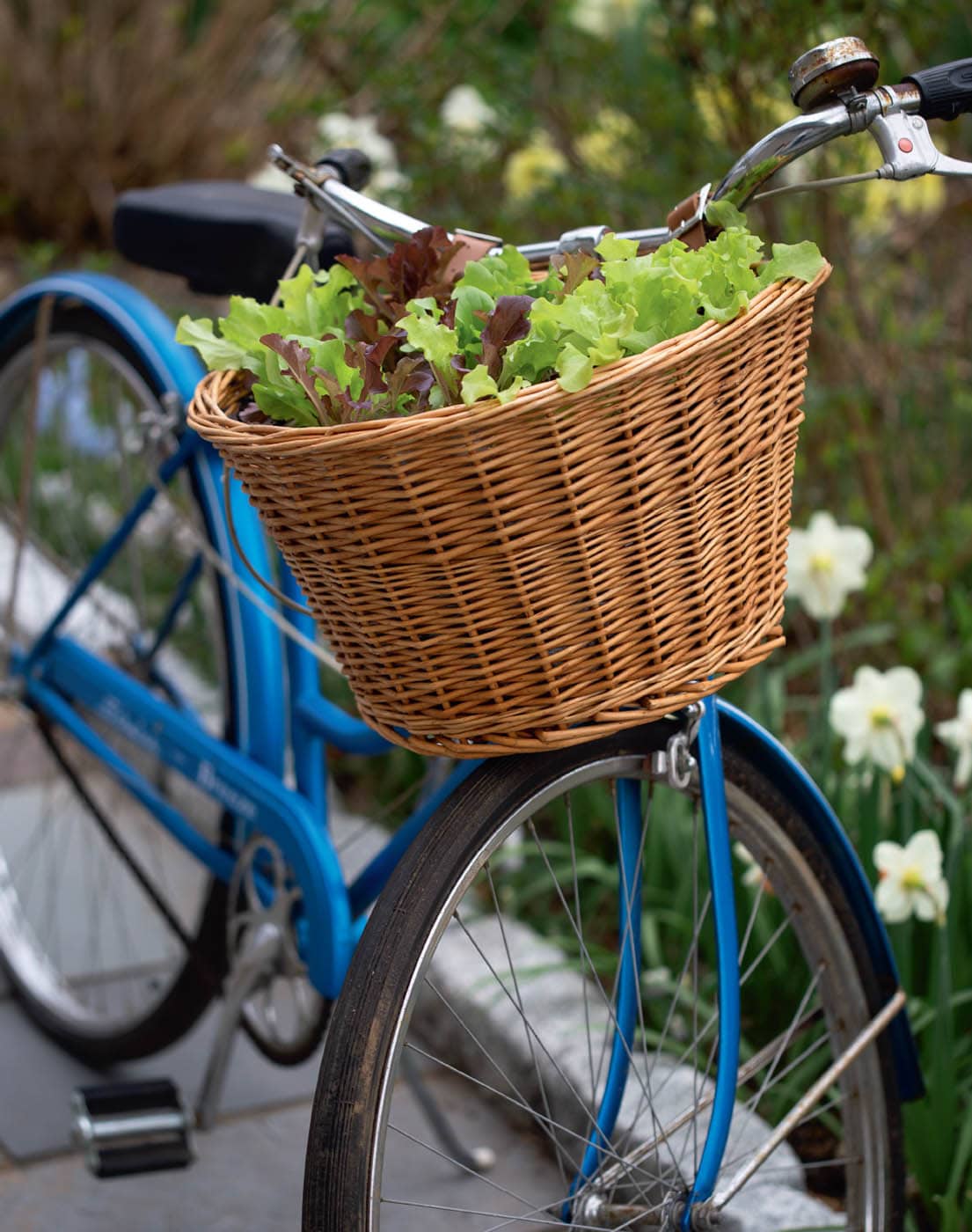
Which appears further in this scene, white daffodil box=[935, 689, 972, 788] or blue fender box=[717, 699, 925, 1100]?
white daffodil box=[935, 689, 972, 788]

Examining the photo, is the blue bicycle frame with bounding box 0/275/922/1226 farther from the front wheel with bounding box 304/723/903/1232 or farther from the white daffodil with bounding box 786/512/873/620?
the white daffodil with bounding box 786/512/873/620

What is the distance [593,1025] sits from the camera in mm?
2090

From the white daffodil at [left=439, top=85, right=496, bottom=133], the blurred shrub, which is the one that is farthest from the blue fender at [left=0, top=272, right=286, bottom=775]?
the blurred shrub

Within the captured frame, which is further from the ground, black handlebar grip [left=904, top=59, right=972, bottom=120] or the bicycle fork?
black handlebar grip [left=904, top=59, right=972, bottom=120]

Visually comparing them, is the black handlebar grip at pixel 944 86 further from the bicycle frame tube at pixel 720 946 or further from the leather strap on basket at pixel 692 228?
the bicycle frame tube at pixel 720 946

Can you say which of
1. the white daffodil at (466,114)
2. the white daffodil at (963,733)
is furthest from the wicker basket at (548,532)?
the white daffodil at (466,114)

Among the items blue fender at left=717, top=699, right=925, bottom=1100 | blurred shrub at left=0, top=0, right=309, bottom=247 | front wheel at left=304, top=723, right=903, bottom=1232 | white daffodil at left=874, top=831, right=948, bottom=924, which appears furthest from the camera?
blurred shrub at left=0, top=0, right=309, bottom=247

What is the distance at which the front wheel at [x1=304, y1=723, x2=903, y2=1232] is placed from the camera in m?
1.30

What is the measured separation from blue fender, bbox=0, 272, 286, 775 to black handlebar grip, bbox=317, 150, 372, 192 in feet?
1.32

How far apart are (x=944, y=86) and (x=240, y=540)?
1.05m

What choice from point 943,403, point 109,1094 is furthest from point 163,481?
point 943,403

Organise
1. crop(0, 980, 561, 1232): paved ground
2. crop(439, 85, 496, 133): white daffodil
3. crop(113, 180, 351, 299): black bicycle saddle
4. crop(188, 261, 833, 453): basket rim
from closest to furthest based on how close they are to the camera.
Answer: crop(188, 261, 833, 453): basket rim, crop(113, 180, 351, 299): black bicycle saddle, crop(0, 980, 561, 1232): paved ground, crop(439, 85, 496, 133): white daffodil

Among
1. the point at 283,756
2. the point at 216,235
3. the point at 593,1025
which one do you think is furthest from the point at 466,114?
the point at 593,1025

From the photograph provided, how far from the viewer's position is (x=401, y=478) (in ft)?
3.63
